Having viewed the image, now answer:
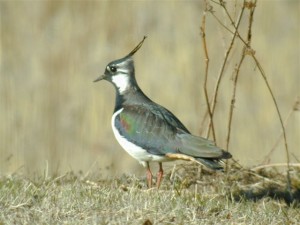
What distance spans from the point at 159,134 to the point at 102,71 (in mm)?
4658

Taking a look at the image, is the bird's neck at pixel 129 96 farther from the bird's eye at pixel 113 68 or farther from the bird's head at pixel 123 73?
the bird's eye at pixel 113 68

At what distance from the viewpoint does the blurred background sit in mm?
12070

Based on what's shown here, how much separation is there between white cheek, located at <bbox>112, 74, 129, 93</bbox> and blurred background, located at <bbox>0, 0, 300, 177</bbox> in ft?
11.8

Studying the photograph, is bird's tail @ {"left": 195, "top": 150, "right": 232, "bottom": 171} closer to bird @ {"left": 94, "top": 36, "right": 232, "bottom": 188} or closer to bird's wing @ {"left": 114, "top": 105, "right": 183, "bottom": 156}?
bird @ {"left": 94, "top": 36, "right": 232, "bottom": 188}

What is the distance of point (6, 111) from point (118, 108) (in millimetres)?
4200

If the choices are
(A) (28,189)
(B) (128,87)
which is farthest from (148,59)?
(A) (28,189)

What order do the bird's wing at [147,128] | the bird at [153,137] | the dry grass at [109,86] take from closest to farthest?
1. the bird at [153,137]
2. the bird's wing at [147,128]
3. the dry grass at [109,86]

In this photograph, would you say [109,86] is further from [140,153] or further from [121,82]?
[140,153]

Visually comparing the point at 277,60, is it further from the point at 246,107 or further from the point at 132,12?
the point at 132,12

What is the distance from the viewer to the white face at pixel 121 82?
27.6ft

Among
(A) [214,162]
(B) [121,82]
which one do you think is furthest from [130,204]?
(B) [121,82]

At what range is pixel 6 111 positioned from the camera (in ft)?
39.8

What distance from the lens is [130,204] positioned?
6.93 meters

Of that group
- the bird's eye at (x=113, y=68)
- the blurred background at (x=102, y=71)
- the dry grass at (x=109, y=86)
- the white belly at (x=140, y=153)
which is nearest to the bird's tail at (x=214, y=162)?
the white belly at (x=140, y=153)
